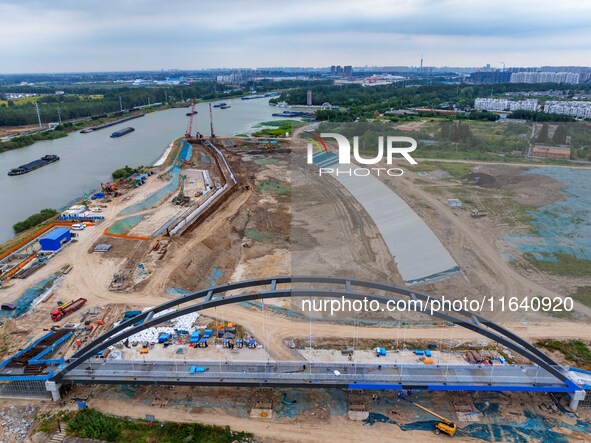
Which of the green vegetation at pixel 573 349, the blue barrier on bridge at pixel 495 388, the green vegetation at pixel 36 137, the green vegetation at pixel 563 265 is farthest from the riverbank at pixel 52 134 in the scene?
the green vegetation at pixel 573 349

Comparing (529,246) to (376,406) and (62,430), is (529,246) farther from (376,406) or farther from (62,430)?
(62,430)

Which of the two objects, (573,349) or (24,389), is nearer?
(24,389)

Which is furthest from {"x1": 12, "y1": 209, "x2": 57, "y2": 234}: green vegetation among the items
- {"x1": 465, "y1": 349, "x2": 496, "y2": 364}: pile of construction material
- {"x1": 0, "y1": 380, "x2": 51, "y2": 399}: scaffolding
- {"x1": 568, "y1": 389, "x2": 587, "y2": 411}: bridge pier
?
{"x1": 568, "y1": 389, "x2": 587, "y2": 411}: bridge pier

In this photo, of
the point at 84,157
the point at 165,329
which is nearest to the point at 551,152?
the point at 165,329

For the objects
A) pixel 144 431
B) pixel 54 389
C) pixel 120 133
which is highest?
pixel 120 133

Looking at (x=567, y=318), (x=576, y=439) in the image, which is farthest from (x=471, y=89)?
(x=576, y=439)

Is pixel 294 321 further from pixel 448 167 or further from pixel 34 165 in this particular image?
pixel 34 165

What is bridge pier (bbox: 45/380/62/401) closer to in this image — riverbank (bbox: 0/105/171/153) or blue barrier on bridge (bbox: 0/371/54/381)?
blue barrier on bridge (bbox: 0/371/54/381)
